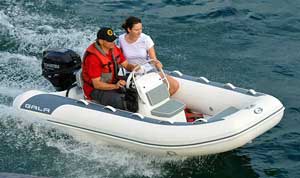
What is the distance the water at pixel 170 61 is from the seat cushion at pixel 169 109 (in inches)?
20.8

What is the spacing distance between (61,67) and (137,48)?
1.03 m

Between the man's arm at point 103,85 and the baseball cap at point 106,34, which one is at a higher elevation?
the baseball cap at point 106,34

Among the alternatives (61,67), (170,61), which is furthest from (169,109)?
(170,61)

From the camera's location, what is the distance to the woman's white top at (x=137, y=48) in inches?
304

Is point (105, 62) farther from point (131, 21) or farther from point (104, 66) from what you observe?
point (131, 21)

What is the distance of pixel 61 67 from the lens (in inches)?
315

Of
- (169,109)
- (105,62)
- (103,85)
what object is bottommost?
(169,109)

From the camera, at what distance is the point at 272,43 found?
10.8 meters

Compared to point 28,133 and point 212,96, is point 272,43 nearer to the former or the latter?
point 212,96

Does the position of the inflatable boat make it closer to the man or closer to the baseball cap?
the man

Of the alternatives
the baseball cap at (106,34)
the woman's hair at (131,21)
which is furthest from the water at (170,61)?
the woman's hair at (131,21)

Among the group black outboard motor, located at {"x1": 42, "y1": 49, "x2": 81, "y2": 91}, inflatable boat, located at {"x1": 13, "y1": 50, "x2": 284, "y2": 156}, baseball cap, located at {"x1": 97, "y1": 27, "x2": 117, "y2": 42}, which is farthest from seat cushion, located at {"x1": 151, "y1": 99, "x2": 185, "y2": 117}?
black outboard motor, located at {"x1": 42, "y1": 49, "x2": 81, "y2": 91}

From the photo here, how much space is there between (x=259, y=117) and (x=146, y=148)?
4.24 feet

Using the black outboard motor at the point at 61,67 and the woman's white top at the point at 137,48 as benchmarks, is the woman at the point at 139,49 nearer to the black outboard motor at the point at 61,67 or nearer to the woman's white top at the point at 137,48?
the woman's white top at the point at 137,48
